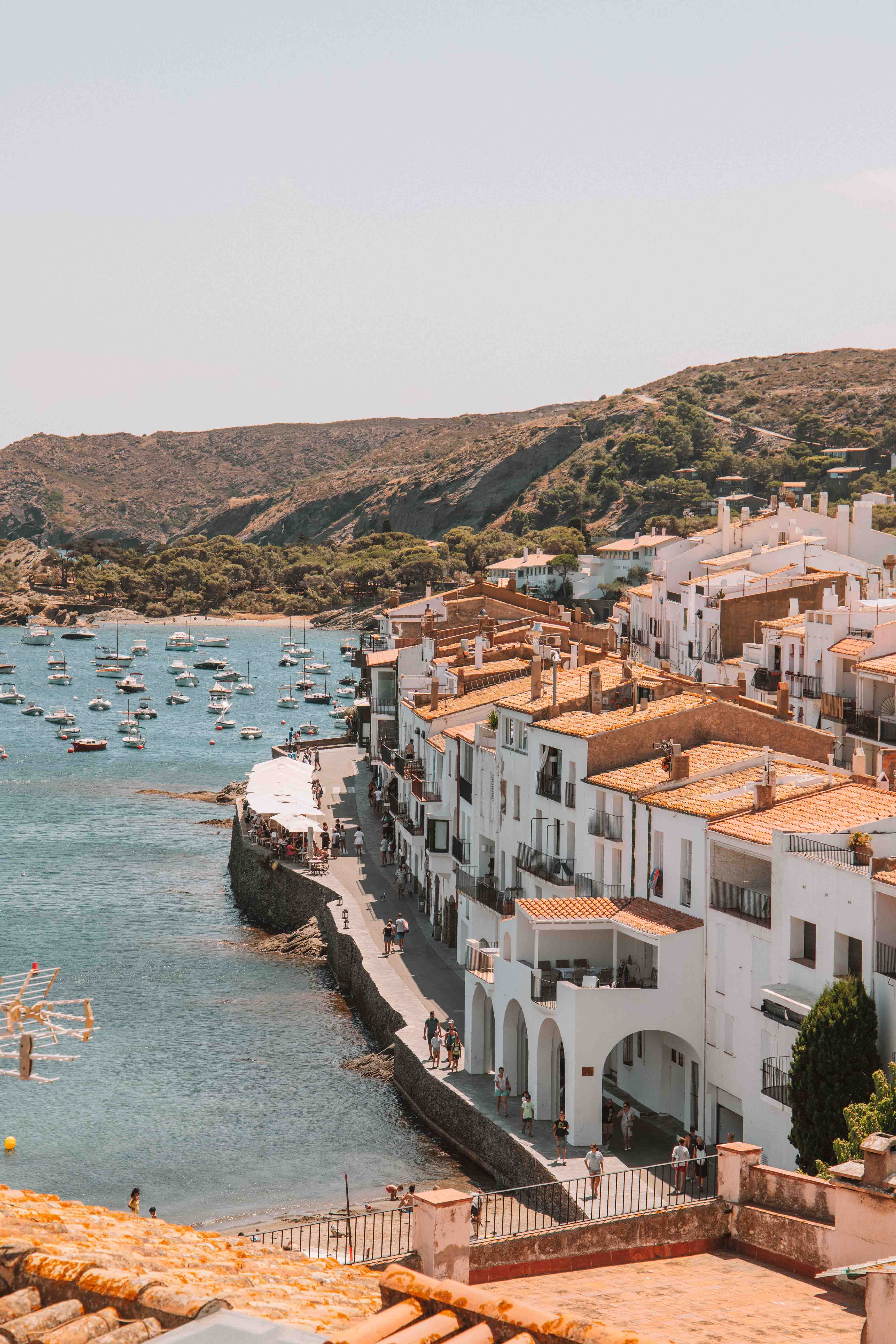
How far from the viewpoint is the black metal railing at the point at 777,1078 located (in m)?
31.8

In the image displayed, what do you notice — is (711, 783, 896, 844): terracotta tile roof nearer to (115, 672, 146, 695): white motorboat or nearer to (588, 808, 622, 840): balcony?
(588, 808, 622, 840): balcony

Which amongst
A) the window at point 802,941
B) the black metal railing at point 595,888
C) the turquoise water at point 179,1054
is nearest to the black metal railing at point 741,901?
the window at point 802,941

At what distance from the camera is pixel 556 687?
4831cm

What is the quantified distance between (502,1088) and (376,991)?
11.3 m

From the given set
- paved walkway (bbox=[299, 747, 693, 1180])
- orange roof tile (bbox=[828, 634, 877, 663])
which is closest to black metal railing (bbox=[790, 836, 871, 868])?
paved walkway (bbox=[299, 747, 693, 1180])

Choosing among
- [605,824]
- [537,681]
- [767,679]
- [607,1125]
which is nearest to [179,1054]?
[537,681]

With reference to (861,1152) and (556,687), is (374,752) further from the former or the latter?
(861,1152)

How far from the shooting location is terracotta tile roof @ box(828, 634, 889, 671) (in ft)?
184

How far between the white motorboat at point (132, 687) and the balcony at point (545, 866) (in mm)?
129319

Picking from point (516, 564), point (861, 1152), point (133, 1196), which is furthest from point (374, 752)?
point (516, 564)

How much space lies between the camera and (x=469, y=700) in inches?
2438

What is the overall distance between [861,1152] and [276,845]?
48515 mm

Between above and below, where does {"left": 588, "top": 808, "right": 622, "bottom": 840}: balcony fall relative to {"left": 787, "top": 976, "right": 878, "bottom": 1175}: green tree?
above

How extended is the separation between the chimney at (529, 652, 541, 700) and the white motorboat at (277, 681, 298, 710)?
382 ft
